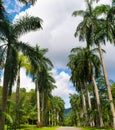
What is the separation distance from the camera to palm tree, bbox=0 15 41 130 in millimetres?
22492

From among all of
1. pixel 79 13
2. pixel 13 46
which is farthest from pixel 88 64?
pixel 13 46

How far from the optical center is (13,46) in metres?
23.4

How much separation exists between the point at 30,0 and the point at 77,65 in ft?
93.1

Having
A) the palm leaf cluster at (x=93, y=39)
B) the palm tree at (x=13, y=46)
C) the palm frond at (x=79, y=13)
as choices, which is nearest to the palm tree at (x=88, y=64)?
the palm leaf cluster at (x=93, y=39)

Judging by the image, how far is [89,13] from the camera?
4022 centimetres

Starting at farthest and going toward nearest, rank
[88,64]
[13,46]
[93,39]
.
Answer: [88,64]
[93,39]
[13,46]

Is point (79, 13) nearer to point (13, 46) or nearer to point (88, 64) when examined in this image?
point (88, 64)

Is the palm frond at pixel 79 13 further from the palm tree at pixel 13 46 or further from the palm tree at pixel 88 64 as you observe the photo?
the palm tree at pixel 13 46

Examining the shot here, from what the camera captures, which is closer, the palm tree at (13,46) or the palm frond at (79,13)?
the palm tree at (13,46)

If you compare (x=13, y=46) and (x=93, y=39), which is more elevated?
(x=93, y=39)

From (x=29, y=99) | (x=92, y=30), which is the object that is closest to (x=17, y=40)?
(x=92, y=30)

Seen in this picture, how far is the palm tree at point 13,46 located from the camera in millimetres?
22492

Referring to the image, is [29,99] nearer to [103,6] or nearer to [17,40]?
[103,6]

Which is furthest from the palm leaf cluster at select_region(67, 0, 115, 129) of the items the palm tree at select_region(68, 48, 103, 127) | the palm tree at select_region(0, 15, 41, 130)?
the palm tree at select_region(0, 15, 41, 130)
